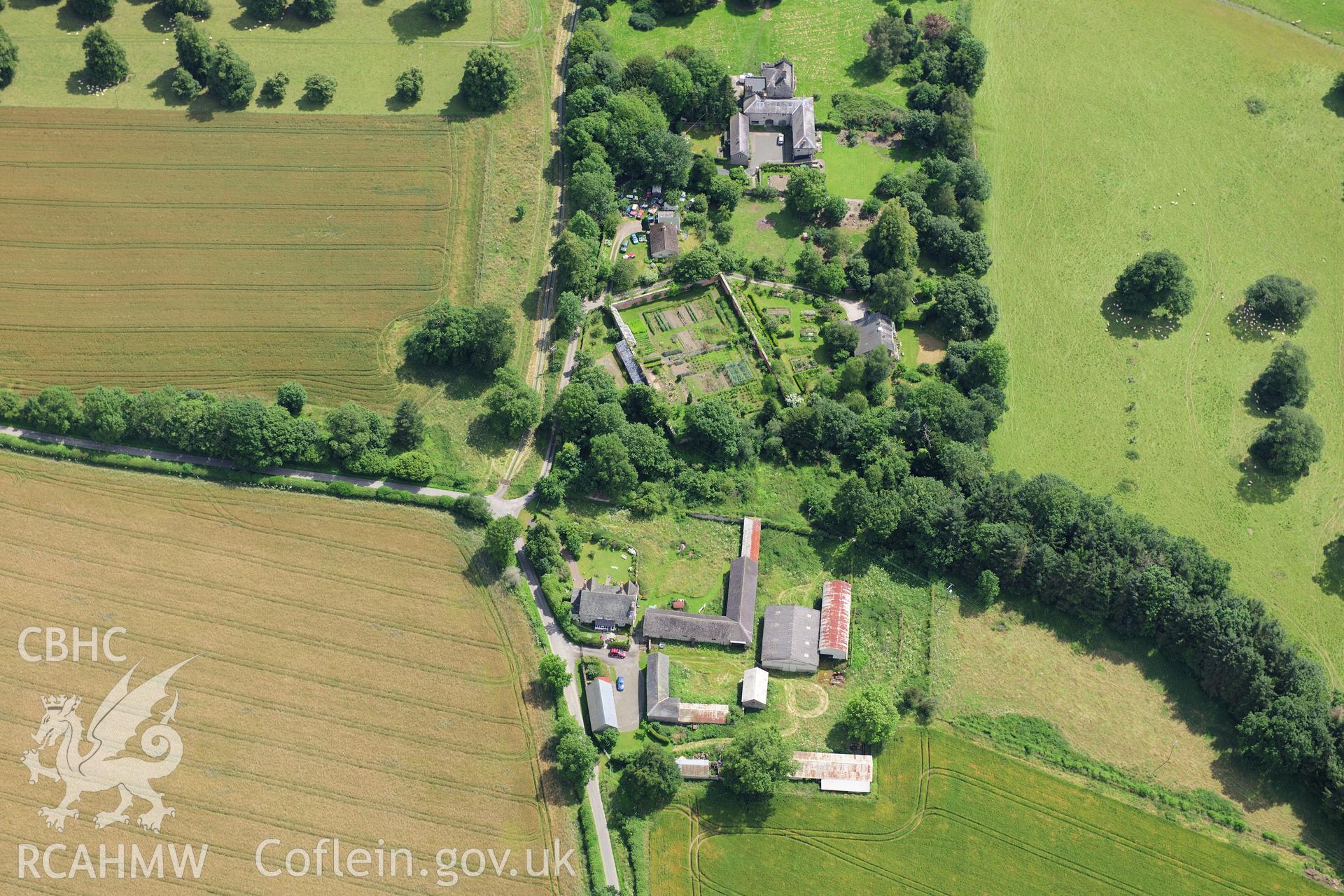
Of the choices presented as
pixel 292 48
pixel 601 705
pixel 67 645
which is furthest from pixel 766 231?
pixel 67 645

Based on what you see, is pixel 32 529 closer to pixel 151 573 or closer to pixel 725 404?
pixel 151 573

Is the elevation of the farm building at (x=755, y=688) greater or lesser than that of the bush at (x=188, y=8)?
lesser

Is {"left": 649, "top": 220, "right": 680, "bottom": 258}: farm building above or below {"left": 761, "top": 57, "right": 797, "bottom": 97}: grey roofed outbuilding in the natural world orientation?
below

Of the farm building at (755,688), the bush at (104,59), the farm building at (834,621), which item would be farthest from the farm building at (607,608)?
the bush at (104,59)

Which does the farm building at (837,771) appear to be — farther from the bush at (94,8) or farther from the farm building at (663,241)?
the bush at (94,8)

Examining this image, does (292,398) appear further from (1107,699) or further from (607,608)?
(1107,699)

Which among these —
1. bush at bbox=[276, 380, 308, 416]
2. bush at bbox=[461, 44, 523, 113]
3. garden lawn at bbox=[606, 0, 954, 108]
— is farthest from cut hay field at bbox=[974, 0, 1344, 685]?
bush at bbox=[276, 380, 308, 416]

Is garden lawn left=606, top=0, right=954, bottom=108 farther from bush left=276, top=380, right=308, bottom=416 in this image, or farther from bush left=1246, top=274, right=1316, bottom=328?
bush left=276, top=380, right=308, bottom=416

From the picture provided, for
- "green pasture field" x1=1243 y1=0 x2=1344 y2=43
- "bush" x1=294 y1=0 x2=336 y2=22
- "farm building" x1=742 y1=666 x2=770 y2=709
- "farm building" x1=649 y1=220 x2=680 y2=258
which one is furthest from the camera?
"green pasture field" x1=1243 y1=0 x2=1344 y2=43
